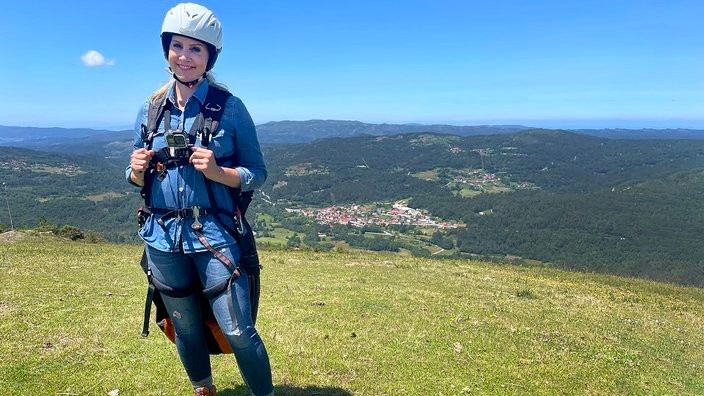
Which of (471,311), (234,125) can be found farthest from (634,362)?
(234,125)

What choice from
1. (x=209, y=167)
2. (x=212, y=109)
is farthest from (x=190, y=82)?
(x=209, y=167)

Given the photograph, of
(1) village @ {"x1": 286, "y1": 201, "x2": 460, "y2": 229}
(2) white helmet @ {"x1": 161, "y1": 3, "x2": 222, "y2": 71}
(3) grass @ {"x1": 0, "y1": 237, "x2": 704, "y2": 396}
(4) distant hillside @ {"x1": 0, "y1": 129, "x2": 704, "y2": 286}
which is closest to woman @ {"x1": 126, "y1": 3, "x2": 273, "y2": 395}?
(2) white helmet @ {"x1": 161, "y1": 3, "x2": 222, "y2": 71}

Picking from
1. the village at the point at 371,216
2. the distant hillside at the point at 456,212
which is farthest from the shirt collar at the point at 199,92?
the village at the point at 371,216

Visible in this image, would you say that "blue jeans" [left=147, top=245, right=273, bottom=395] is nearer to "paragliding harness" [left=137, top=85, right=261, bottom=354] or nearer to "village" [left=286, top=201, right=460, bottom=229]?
"paragliding harness" [left=137, top=85, right=261, bottom=354]

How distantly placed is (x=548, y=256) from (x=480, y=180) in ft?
306

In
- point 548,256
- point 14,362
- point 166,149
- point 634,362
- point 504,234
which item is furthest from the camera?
point 504,234

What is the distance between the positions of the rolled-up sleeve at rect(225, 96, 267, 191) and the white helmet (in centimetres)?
48

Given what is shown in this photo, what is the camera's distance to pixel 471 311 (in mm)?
9789

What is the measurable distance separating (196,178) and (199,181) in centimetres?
3

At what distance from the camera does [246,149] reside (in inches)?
144

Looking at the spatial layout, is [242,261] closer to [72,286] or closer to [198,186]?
[198,186]

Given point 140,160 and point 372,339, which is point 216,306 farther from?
point 372,339

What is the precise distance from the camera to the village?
130000mm

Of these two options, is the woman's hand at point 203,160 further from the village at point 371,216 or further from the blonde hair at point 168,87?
the village at point 371,216
